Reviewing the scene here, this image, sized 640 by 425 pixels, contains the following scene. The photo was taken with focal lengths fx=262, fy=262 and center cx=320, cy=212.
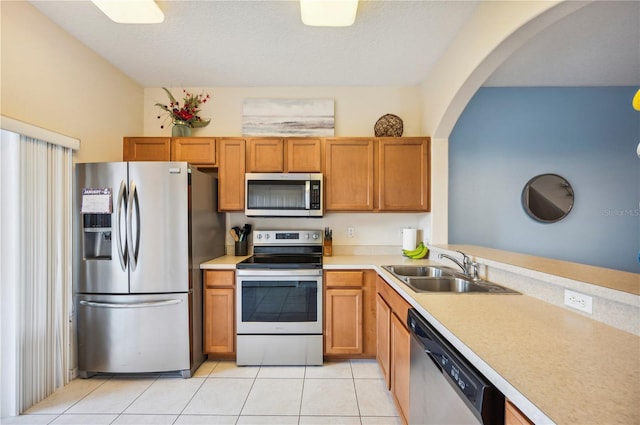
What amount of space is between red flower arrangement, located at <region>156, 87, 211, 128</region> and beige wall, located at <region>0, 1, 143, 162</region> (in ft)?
1.42

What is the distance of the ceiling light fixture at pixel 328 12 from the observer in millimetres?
1653

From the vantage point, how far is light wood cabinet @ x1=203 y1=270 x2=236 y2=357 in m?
2.38

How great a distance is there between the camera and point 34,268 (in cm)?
185

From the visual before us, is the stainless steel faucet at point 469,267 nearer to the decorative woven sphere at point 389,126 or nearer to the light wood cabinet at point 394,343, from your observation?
the light wood cabinet at point 394,343

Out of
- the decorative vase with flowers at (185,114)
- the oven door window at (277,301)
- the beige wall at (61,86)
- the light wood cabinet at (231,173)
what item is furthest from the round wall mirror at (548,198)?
the beige wall at (61,86)

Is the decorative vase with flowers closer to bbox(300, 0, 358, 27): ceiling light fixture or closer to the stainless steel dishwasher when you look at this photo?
bbox(300, 0, 358, 27): ceiling light fixture

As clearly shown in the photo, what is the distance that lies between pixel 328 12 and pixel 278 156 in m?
1.31

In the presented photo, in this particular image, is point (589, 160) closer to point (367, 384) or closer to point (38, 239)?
point (367, 384)

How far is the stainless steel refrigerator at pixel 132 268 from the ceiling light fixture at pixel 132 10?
1000 millimetres

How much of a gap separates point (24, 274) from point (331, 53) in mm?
2863

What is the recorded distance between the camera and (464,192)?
2.85m

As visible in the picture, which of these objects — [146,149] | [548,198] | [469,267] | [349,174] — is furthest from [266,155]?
[548,198]

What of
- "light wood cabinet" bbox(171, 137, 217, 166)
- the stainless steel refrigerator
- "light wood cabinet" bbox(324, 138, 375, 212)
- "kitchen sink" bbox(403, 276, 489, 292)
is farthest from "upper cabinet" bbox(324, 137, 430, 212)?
the stainless steel refrigerator

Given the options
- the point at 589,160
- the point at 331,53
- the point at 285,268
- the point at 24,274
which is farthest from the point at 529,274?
the point at 24,274
